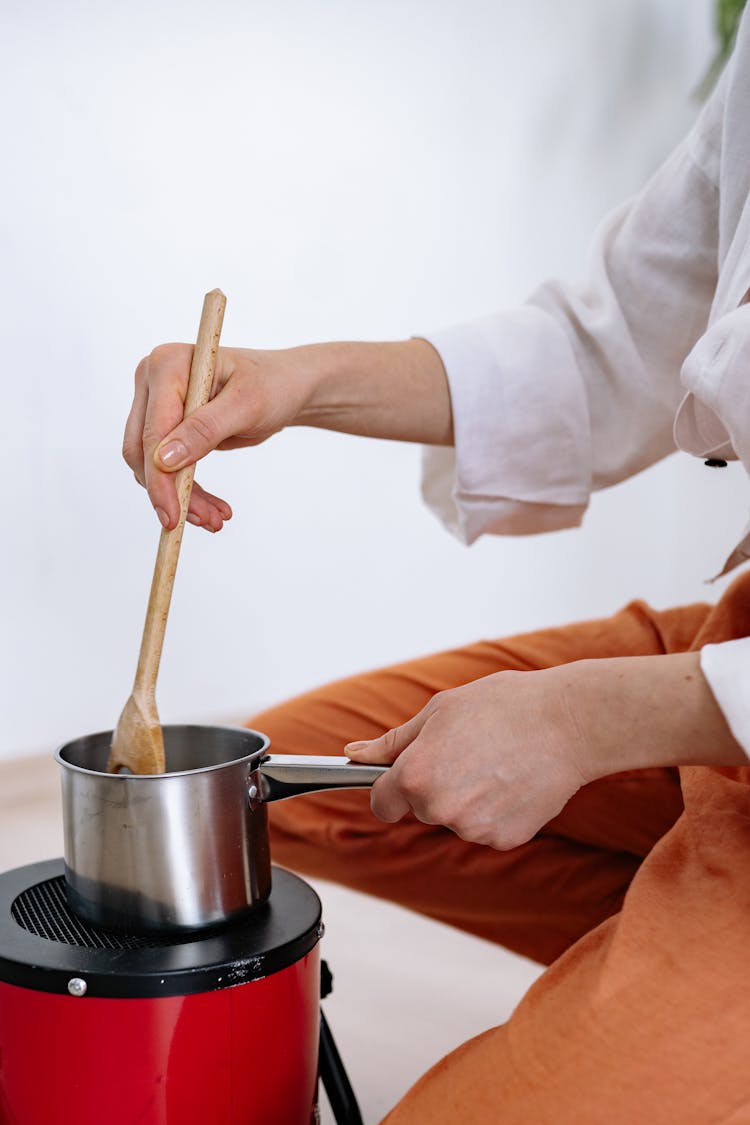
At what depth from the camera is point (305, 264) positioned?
2.21 meters

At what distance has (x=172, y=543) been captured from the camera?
786 millimetres

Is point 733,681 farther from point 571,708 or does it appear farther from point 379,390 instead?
point 379,390

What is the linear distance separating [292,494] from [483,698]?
5.20 ft

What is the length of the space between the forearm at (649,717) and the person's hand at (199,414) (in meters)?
0.29

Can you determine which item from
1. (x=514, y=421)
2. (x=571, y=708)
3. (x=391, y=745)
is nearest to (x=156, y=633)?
(x=391, y=745)

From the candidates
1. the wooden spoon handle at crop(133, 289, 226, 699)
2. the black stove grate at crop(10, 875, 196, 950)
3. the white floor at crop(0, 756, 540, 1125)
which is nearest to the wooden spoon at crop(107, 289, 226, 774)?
the wooden spoon handle at crop(133, 289, 226, 699)

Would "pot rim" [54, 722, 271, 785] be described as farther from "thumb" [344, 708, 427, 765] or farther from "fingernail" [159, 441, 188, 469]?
"fingernail" [159, 441, 188, 469]

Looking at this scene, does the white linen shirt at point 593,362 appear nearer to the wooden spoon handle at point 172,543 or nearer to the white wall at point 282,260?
the wooden spoon handle at point 172,543

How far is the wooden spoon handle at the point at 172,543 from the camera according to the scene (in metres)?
0.79

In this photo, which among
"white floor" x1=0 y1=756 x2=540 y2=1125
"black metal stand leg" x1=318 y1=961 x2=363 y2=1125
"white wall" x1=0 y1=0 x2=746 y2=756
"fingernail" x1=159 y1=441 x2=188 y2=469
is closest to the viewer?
"fingernail" x1=159 y1=441 x2=188 y2=469

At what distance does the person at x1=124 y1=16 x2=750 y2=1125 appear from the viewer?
26.1 inches

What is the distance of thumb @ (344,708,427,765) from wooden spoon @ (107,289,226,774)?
0.14 meters

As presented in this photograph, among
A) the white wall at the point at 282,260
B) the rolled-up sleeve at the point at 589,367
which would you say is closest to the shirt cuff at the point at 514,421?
the rolled-up sleeve at the point at 589,367

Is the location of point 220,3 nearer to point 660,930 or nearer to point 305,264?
point 305,264
